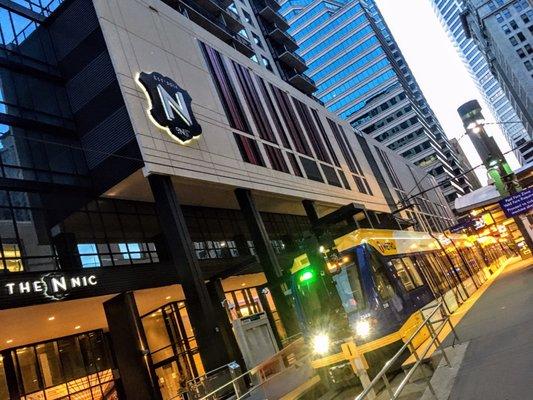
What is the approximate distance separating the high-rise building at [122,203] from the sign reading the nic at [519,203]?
10097mm

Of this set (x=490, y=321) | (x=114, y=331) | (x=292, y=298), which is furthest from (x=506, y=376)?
(x=114, y=331)

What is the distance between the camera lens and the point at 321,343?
1323 cm

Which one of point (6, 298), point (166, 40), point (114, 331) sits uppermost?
point (166, 40)

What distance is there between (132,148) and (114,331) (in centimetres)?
830

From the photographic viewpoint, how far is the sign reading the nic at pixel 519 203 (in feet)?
91.6

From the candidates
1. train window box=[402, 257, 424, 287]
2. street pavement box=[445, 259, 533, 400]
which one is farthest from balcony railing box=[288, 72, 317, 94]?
street pavement box=[445, 259, 533, 400]

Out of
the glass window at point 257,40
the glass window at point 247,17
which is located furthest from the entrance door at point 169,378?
the glass window at point 247,17

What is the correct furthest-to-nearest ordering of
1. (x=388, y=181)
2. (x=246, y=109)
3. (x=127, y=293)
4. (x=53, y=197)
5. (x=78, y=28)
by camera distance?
(x=388, y=181) → (x=246, y=109) → (x=78, y=28) → (x=53, y=197) → (x=127, y=293)

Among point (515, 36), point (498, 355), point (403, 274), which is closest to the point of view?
point (498, 355)

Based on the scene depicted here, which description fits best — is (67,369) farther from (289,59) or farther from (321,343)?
(289,59)

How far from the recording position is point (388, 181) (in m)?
61.2

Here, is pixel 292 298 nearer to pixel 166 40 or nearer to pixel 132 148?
pixel 132 148

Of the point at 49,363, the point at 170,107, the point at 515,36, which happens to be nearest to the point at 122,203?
the point at 170,107

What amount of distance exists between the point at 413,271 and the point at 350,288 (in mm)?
4014
